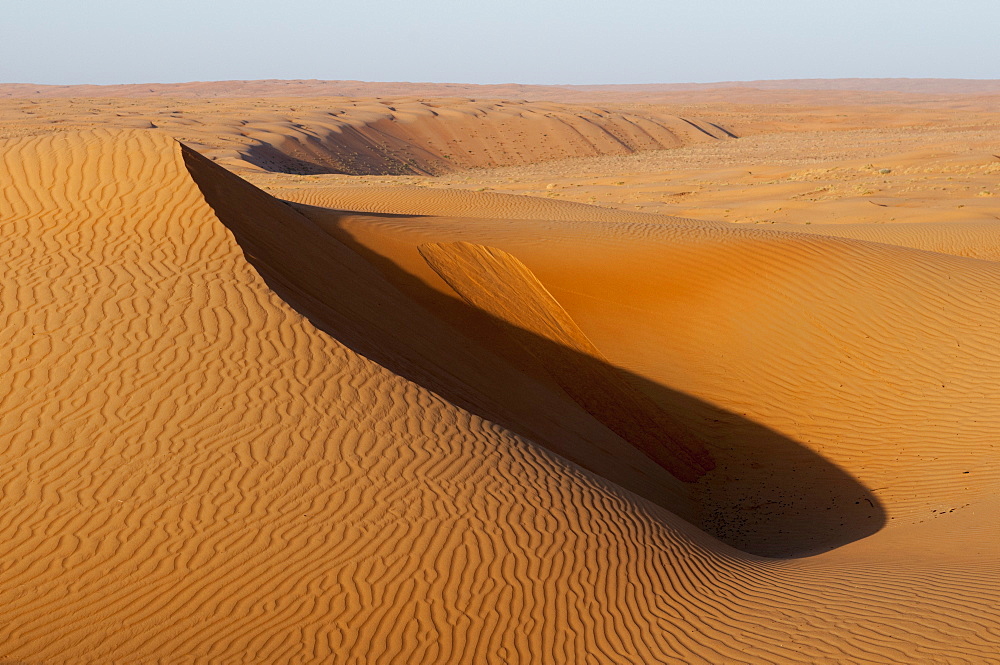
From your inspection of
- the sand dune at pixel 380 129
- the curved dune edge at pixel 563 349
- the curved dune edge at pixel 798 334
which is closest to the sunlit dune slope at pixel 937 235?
the curved dune edge at pixel 798 334

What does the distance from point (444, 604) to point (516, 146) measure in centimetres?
5149

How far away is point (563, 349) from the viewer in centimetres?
1198

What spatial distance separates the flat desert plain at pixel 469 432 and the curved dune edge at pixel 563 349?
5 centimetres

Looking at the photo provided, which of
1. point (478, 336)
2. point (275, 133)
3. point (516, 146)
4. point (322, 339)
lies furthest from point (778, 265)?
point (516, 146)

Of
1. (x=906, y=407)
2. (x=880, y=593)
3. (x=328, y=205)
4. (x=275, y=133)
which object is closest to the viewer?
(x=880, y=593)

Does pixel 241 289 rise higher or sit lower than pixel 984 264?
lower

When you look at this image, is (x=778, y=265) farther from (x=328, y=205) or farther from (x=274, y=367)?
(x=328, y=205)

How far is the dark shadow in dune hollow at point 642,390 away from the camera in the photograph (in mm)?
8562

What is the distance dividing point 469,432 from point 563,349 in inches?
194

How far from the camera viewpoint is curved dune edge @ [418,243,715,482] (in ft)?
34.6

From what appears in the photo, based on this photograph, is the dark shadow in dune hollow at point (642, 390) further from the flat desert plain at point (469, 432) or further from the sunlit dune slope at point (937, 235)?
the sunlit dune slope at point (937, 235)

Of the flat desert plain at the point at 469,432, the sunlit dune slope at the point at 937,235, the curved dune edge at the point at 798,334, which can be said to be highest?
the sunlit dune slope at the point at 937,235

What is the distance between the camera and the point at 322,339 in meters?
7.79

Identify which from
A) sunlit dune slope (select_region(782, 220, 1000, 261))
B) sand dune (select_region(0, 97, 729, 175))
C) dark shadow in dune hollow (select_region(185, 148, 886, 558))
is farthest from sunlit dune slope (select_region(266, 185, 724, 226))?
sand dune (select_region(0, 97, 729, 175))
